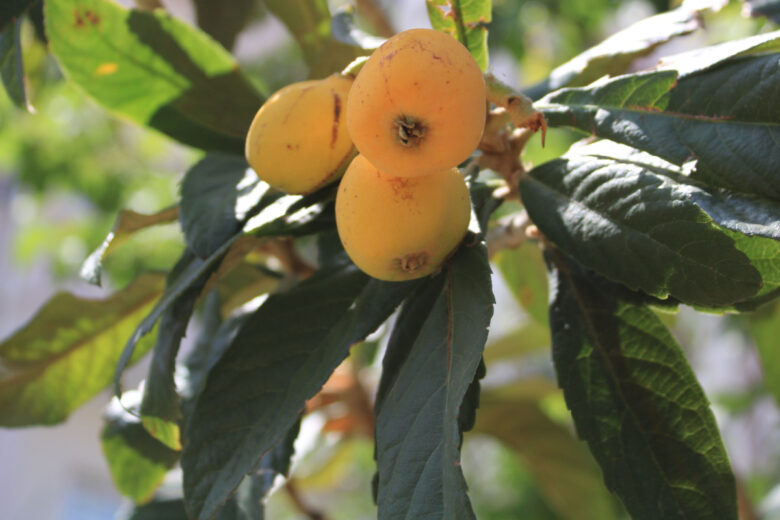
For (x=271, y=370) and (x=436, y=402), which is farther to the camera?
(x=271, y=370)

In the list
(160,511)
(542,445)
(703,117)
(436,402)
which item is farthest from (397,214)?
(542,445)

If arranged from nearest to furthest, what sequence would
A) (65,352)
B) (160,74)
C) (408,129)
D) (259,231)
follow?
(408,129) → (259,231) → (160,74) → (65,352)

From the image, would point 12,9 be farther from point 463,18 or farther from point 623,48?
point 623,48

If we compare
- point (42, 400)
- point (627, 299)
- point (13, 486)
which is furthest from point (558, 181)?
point (13, 486)

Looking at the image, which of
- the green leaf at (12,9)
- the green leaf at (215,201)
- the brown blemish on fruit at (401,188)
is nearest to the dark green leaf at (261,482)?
the green leaf at (215,201)

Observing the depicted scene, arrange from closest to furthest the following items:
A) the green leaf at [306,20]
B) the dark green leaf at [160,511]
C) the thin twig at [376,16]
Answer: the green leaf at [306,20] < the dark green leaf at [160,511] < the thin twig at [376,16]

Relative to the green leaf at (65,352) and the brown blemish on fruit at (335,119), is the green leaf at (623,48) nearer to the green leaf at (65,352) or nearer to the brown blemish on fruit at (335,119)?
the brown blemish on fruit at (335,119)

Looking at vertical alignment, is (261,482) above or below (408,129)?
below
